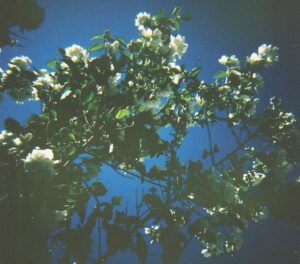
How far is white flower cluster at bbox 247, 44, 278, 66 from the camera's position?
3590mm

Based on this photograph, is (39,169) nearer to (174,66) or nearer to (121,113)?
(121,113)

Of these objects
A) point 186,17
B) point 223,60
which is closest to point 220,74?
point 223,60

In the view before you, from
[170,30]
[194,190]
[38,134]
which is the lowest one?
[194,190]

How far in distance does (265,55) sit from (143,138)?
1.87 m

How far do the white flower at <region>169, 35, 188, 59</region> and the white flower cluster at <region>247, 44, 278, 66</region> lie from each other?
0.91 metres

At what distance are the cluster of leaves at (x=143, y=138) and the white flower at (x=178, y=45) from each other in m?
0.01

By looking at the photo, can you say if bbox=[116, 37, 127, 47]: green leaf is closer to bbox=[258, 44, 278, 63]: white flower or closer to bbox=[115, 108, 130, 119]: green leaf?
bbox=[115, 108, 130, 119]: green leaf

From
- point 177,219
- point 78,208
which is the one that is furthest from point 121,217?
point 177,219

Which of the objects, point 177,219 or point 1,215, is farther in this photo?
point 177,219

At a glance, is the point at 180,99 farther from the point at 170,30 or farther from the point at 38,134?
the point at 38,134

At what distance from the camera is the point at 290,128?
387 centimetres

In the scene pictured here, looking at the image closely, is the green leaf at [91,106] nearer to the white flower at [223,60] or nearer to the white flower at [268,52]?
the white flower at [223,60]

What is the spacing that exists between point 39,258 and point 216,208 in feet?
6.64

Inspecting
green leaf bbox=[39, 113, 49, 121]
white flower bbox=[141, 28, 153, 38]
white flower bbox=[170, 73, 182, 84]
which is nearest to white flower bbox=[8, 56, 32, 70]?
green leaf bbox=[39, 113, 49, 121]
